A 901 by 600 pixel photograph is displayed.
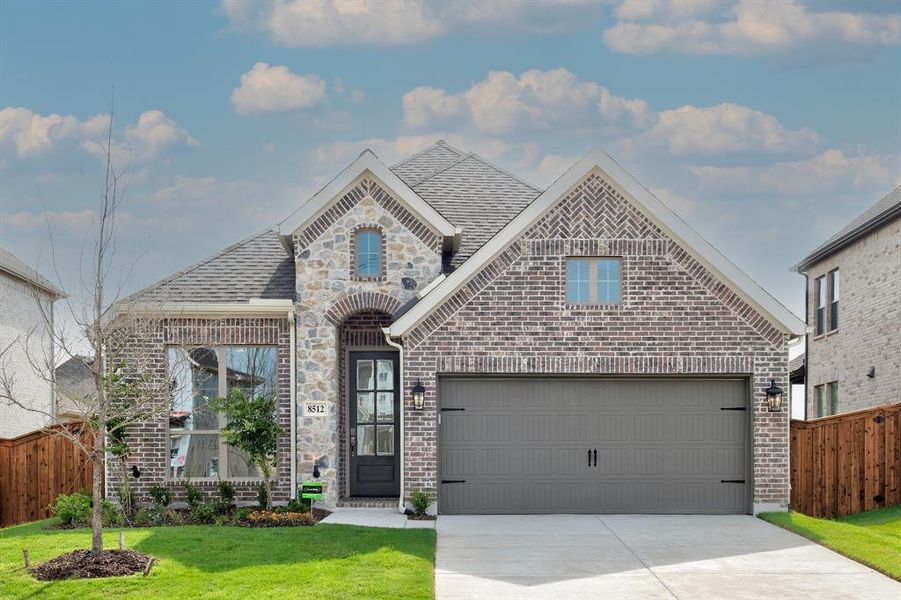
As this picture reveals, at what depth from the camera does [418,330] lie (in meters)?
16.2

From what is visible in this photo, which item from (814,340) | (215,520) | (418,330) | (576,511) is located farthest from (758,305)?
(814,340)

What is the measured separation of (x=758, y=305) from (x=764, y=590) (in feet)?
20.5

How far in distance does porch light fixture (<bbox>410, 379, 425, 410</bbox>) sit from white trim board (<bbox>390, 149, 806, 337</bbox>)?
0.84 metres

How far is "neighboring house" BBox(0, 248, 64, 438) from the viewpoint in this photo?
26.2 m

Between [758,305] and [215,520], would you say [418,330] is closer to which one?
[215,520]

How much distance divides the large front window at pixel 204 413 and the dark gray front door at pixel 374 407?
65.5 inches

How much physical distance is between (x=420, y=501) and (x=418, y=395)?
1.62m

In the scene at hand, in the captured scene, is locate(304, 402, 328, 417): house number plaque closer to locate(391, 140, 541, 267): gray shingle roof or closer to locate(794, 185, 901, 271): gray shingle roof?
locate(391, 140, 541, 267): gray shingle roof

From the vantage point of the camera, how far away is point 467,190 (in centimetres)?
2017

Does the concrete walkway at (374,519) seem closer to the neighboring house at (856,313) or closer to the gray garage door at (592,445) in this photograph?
the gray garage door at (592,445)

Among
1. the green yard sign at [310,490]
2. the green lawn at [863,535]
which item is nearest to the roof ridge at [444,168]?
A: the green yard sign at [310,490]

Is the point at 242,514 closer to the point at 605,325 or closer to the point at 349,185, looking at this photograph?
the point at 349,185

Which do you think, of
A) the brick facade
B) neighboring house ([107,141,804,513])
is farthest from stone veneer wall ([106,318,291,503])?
the brick facade

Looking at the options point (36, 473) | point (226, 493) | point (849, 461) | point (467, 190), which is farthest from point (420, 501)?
point (849, 461)
